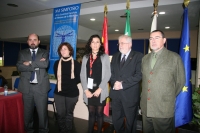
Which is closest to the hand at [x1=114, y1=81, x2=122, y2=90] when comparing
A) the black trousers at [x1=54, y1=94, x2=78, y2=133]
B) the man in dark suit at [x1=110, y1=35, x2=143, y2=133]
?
the man in dark suit at [x1=110, y1=35, x2=143, y2=133]

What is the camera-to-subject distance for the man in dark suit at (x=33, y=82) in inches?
88.0

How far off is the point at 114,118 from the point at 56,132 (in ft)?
4.16

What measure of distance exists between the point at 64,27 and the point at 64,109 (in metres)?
2.20

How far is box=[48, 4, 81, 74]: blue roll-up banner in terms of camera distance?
340cm

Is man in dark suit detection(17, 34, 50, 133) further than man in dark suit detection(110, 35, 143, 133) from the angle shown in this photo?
Yes

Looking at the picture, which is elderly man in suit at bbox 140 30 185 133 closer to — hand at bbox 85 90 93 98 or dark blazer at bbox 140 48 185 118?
dark blazer at bbox 140 48 185 118

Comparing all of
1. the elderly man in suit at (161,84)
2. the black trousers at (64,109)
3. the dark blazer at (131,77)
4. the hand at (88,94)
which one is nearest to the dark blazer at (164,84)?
the elderly man in suit at (161,84)

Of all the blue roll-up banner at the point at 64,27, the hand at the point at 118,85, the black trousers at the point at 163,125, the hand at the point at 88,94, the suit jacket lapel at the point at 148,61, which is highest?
the blue roll-up banner at the point at 64,27

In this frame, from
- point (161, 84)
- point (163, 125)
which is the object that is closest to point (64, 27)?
point (161, 84)

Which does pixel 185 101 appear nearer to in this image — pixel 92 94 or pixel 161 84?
pixel 161 84

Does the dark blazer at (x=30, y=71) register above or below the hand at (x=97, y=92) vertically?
above

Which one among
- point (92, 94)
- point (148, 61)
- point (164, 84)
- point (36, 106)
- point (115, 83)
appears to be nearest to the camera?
point (164, 84)

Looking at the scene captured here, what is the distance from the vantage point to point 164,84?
64.2 inches

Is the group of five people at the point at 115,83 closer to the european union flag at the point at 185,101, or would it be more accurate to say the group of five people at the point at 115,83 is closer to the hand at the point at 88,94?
the hand at the point at 88,94
